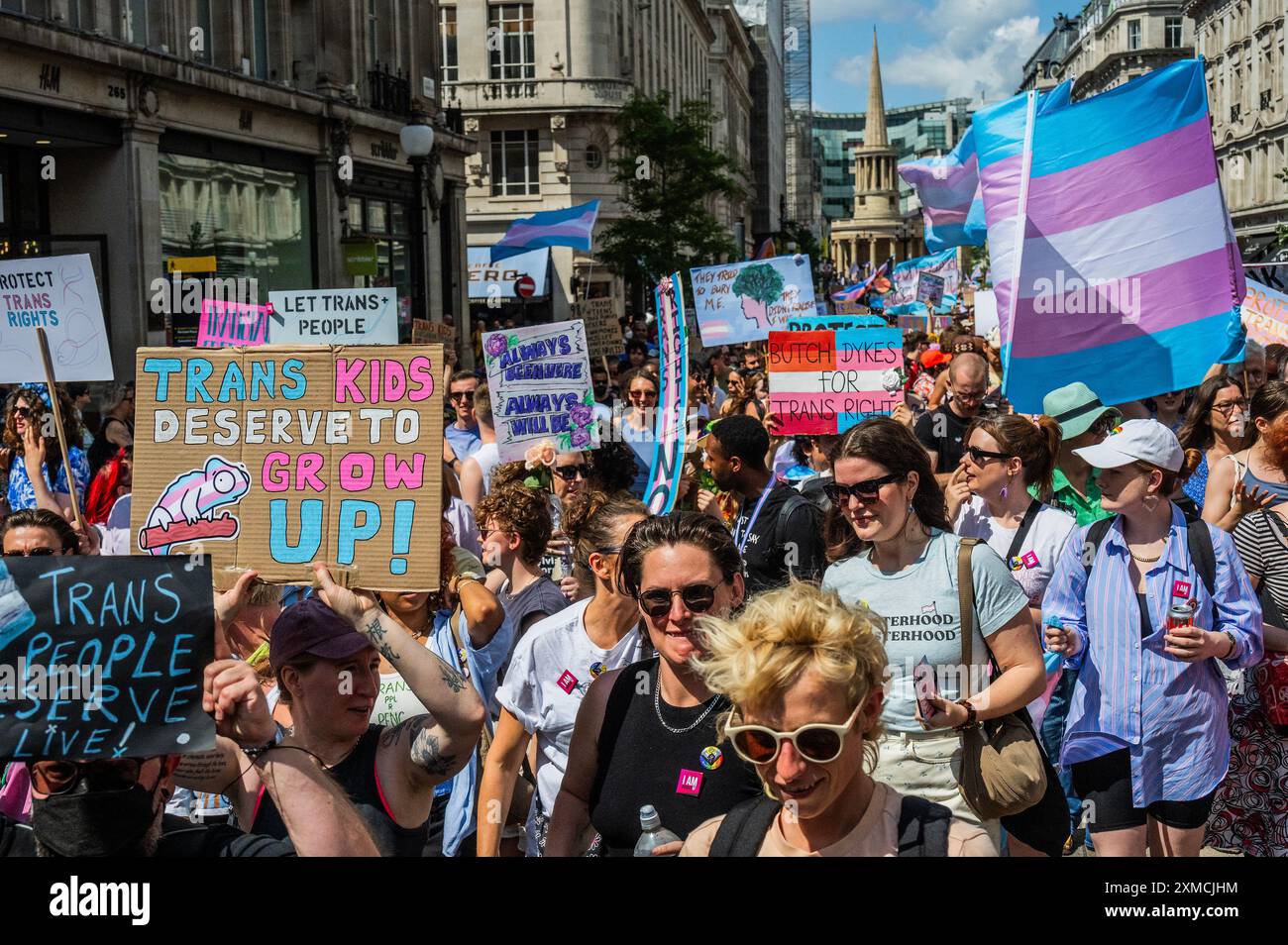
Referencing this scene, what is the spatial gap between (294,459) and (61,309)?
4598mm

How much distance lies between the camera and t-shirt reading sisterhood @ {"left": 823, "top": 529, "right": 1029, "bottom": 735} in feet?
14.3

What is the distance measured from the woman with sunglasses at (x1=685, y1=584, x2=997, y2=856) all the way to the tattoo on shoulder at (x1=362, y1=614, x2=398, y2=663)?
91 centimetres

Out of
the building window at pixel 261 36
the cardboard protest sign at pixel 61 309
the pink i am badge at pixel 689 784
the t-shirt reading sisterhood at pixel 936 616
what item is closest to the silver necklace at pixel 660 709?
the pink i am badge at pixel 689 784

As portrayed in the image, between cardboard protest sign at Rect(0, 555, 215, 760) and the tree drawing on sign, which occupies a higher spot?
the tree drawing on sign

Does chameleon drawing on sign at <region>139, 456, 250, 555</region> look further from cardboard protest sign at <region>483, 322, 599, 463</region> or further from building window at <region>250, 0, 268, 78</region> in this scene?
building window at <region>250, 0, 268, 78</region>

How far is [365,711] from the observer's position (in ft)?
12.5

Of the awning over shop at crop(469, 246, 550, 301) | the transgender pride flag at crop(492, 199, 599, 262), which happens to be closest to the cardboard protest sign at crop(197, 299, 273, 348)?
the transgender pride flag at crop(492, 199, 599, 262)

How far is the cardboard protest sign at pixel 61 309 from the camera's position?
27.4 ft

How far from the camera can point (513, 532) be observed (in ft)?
19.5

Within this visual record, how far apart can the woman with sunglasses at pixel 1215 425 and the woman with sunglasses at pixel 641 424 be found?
3588 millimetres

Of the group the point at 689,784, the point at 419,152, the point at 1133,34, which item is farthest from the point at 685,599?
the point at 1133,34
